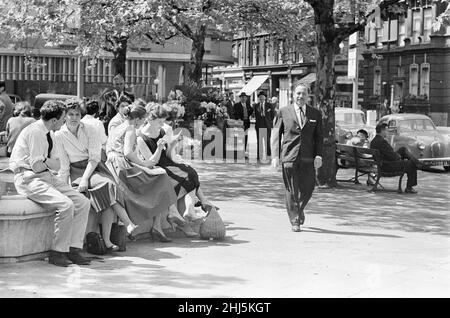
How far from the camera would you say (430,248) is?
980 centimetres

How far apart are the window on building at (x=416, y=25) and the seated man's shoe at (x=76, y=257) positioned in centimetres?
4500

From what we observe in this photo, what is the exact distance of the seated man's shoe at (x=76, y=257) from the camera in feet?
27.1

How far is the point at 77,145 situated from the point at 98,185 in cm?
51

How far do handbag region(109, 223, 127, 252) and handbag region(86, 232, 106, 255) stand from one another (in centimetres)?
25

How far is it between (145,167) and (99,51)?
15.1 meters

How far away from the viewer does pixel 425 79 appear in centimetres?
4919

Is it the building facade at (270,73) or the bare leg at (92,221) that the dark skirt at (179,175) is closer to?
the bare leg at (92,221)

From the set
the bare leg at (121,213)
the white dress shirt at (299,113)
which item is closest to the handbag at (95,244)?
the bare leg at (121,213)

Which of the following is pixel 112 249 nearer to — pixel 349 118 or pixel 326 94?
pixel 326 94

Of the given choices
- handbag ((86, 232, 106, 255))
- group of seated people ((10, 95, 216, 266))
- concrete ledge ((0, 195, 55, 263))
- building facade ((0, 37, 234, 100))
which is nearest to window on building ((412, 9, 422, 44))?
building facade ((0, 37, 234, 100))

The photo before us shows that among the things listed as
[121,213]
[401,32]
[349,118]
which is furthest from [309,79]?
[121,213]

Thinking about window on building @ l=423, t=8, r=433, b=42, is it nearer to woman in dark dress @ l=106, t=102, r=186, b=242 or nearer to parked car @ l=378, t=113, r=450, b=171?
parked car @ l=378, t=113, r=450, b=171

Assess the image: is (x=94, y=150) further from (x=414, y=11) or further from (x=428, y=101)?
(x=414, y=11)
